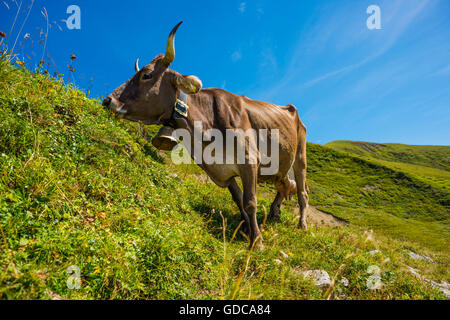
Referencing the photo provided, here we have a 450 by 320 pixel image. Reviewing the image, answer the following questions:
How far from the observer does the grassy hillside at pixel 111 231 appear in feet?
8.73

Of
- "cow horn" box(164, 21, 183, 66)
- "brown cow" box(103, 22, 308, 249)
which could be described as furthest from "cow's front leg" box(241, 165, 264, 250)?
"cow horn" box(164, 21, 183, 66)

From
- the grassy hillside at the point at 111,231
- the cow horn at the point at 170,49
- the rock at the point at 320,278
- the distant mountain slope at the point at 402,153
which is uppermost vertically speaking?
the distant mountain slope at the point at 402,153

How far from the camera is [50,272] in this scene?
94.8 inches

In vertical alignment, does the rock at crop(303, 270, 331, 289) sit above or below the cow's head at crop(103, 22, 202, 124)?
below

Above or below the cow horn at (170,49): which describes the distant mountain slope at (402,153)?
above

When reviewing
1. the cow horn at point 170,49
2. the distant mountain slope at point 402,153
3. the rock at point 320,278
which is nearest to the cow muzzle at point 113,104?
the cow horn at point 170,49

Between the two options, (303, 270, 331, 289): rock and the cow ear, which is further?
the cow ear

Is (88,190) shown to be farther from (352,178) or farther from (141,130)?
(352,178)

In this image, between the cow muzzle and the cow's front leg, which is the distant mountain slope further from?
the cow muzzle

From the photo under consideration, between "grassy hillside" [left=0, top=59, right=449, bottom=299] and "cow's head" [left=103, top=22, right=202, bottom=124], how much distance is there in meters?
1.38

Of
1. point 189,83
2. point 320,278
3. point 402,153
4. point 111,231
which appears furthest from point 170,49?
point 402,153

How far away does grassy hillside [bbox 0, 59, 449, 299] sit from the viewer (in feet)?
8.73

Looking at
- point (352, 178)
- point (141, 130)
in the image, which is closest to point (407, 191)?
point (352, 178)

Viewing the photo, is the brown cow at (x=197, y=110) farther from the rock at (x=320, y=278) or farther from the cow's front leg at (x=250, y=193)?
the rock at (x=320, y=278)
